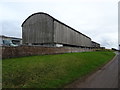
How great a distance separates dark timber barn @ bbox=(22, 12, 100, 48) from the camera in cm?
3102

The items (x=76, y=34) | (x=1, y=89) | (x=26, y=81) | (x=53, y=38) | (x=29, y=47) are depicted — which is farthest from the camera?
(x=76, y=34)

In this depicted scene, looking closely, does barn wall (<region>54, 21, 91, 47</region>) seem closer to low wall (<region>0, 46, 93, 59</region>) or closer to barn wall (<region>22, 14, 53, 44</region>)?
barn wall (<region>22, 14, 53, 44</region>)

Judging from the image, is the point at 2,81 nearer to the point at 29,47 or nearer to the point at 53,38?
the point at 29,47

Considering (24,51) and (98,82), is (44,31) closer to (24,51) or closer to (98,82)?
(24,51)

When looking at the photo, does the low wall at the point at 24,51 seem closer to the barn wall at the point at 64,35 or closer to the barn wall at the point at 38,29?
the barn wall at the point at 38,29

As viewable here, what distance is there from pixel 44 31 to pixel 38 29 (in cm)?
206

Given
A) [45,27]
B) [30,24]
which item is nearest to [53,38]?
[45,27]

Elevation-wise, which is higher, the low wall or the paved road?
the low wall

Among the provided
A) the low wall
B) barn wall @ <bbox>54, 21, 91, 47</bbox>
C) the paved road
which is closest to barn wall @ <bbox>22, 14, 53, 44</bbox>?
barn wall @ <bbox>54, 21, 91, 47</bbox>

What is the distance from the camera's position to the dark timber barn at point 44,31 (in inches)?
1221

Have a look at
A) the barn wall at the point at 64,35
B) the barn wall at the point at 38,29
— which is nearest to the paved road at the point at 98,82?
the barn wall at the point at 38,29

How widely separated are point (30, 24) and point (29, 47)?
17.5 metres

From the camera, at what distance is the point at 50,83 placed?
338 inches

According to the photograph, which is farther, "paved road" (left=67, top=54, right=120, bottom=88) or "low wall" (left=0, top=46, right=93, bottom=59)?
"low wall" (left=0, top=46, right=93, bottom=59)
